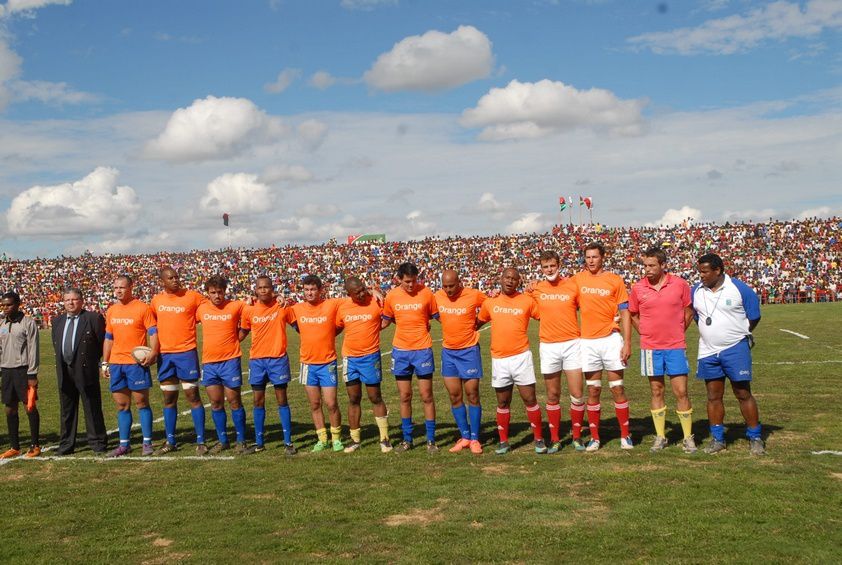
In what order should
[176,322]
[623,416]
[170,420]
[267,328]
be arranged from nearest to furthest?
[623,416]
[267,328]
[176,322]
[170,420]

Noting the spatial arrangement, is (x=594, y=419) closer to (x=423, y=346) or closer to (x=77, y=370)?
(x=423, y=346)

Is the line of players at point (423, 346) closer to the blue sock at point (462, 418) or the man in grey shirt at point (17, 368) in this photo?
the blue sock at point (462, 418)

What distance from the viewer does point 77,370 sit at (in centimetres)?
966

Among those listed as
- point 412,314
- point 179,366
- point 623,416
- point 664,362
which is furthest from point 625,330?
point 179,366

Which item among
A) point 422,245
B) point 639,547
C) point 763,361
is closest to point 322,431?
point 639,547

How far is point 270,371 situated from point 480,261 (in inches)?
1894

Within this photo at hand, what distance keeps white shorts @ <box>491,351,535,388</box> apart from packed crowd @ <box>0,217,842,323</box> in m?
36.2

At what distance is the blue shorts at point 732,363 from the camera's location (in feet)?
26.0

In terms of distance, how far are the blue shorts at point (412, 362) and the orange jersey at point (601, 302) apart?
190cm

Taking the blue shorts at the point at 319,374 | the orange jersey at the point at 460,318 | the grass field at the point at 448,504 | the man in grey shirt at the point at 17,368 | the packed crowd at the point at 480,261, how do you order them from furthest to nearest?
1. the packed crowd at the point at 480,261
2. the man in grey shirt at the point at 17,368
3. the blue shorts at the point at 319,374
4. the orange jersey at the point at 460,318
5. the grass field at the point at 448,504

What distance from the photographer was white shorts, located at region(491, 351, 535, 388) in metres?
8.42

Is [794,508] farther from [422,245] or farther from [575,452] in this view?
[422,245]

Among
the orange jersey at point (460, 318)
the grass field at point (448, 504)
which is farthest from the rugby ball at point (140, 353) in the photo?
the orange jersey at point (460, 318)

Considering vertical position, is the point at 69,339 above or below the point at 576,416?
above
